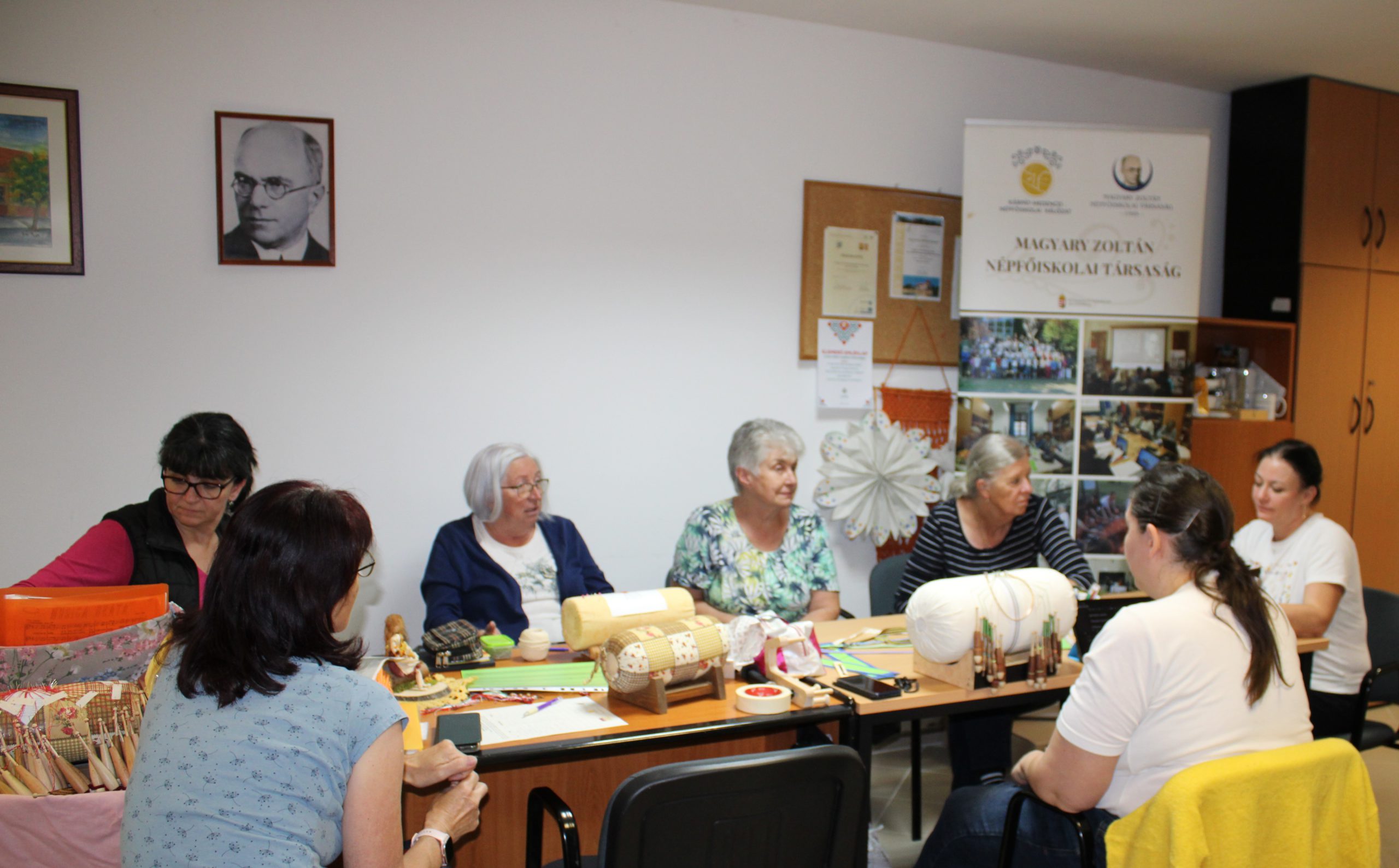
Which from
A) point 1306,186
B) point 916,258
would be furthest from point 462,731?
point 1306,186

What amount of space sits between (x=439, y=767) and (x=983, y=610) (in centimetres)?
127

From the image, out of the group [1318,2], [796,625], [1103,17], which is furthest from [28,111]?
[1318,2]

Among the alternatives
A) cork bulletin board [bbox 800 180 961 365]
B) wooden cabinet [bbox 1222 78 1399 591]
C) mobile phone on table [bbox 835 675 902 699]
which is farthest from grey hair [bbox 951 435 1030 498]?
wooden cabinet [bbox 1222 78 1399 591]

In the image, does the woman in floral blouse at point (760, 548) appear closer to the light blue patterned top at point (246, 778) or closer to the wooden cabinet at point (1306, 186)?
the light blue patterned top at point (246, 778)

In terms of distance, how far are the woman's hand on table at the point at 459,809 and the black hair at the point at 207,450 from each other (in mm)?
1087

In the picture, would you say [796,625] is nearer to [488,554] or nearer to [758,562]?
[758,562]

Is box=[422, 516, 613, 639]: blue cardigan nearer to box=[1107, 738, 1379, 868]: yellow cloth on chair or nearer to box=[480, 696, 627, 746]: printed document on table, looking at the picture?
box=[480, 696, 627, 746]: printed document on table

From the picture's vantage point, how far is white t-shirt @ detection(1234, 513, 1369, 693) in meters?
2.82

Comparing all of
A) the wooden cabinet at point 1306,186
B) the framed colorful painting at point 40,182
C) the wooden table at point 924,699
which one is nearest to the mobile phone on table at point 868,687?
the wooden table at point 924,699

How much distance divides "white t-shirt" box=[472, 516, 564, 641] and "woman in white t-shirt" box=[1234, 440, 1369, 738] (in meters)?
2.12

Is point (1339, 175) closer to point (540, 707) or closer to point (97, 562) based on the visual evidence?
point (540, 707)

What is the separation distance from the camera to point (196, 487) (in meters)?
2.33

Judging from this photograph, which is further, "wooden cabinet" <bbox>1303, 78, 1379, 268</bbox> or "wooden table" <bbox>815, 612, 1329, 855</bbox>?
"wooden cabinet" <bbox>1303, 78, 1379, 268</bbox>

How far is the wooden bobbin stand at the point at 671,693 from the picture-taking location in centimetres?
202
